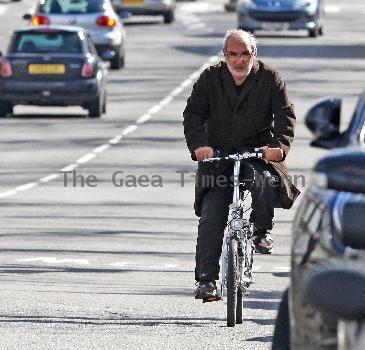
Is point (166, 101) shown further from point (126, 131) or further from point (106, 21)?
point (126, 131)

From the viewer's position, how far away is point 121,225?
18188 millimetres

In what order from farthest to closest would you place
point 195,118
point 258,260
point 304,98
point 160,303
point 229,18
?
point 229,18
point 304,98
point 258,260
point 160,303
point 195,118

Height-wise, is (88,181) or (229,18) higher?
(88,181)

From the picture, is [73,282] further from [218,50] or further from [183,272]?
[218,50]

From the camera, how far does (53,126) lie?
3216 cm

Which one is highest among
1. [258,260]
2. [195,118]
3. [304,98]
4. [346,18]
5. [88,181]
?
[195,118]

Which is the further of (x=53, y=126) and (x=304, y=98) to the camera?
(x=304, y=98)

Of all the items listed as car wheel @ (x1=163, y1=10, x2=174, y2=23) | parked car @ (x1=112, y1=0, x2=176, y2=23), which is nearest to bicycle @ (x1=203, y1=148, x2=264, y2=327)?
parked car @ (x1=112, y1=0, x2=176, y2=23)

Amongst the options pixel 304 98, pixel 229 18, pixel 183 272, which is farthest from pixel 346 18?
pixel 183 272

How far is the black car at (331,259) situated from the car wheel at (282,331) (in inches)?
43.1

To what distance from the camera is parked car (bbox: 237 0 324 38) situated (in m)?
50.8

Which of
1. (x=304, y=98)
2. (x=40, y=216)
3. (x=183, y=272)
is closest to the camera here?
(x=183, y=272)

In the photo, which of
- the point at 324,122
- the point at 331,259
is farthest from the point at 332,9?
the point at 331,259

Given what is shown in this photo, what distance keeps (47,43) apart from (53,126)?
1.42 m
